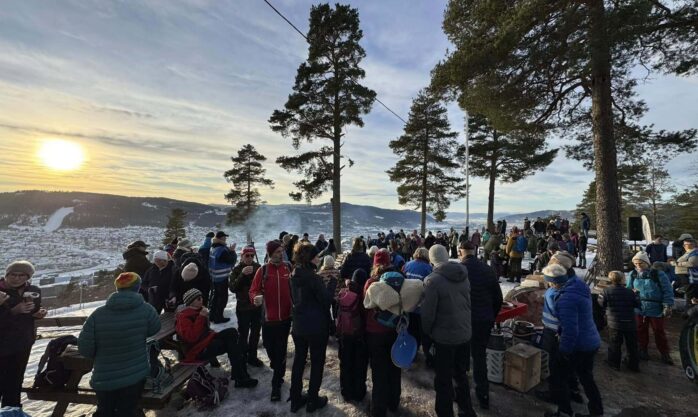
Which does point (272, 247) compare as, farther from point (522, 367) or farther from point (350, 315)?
point (522, 367)

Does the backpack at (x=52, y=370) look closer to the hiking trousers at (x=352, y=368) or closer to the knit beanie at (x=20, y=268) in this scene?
the knit beanie at (x=20, y=268)

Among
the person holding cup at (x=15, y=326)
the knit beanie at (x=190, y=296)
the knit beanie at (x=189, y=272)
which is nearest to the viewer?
the person holding cup at (x=15, y=326)

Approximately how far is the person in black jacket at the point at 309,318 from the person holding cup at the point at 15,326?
307 cm

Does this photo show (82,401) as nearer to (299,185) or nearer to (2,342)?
(2,342)

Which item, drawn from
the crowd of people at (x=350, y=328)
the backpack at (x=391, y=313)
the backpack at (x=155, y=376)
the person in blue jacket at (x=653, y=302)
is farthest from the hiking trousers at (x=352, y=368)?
the person in blue jacket at (x=653, y=302)

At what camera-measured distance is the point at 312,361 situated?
3713mm

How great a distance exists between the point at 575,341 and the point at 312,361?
122 inches

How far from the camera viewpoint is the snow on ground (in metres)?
100

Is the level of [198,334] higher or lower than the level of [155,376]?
higher

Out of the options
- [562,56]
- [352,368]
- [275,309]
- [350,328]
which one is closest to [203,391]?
[275,309]

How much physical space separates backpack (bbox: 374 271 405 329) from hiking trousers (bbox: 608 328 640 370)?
4.05 meters

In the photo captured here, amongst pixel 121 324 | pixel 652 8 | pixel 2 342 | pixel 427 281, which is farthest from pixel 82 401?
pixel 652 8

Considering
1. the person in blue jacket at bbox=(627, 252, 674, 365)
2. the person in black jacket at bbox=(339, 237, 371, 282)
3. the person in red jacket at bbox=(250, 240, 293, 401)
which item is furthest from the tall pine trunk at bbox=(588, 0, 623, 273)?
the person in red jacket at bbox=(250, 240, 293, 401)

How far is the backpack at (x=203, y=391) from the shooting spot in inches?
151
